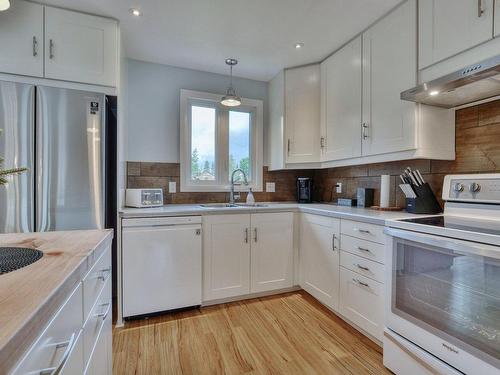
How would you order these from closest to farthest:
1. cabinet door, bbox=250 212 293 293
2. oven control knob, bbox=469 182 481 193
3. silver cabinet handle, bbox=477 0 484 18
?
silver cabinet handle, bbox=477 0 484 18
oven control knob, bbox=469 182 481 193
cabinet door, bbox=250 212 293 293

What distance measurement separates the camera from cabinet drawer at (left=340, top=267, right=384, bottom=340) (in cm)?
172

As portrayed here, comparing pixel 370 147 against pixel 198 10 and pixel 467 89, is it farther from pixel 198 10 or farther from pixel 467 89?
pixel 198 10

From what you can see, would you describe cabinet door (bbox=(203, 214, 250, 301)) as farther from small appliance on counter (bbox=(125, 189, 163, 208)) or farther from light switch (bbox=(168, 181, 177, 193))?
light switch (bbox=(168, 181, 177, 193))

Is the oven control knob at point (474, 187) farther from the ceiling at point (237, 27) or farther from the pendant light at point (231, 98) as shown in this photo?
the pendant light at point (231, 98)

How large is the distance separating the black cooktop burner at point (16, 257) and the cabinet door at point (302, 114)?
2335mm

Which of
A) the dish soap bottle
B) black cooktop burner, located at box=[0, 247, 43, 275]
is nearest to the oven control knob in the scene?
the dish soap bottle

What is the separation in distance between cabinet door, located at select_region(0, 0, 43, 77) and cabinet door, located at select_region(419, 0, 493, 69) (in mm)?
2590

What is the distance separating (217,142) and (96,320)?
227cm

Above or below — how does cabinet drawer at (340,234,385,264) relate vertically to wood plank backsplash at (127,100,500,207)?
below

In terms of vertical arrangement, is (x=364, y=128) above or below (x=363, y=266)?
above

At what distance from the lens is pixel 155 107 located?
107 inches

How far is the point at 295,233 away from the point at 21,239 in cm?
208

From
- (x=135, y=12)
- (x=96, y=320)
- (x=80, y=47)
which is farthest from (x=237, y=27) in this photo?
(x=96, y=320)

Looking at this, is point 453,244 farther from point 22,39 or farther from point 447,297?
point 22,39
